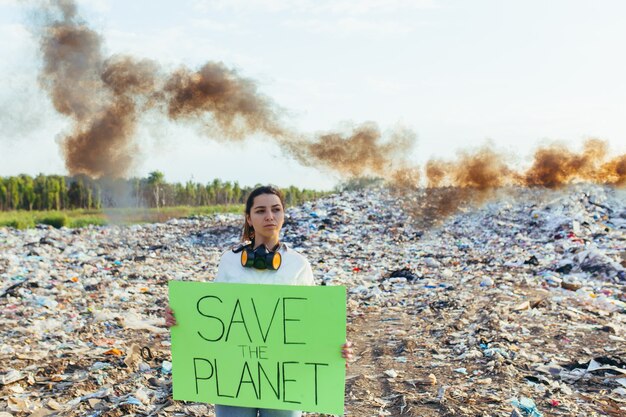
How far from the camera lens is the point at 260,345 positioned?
86.7 inches

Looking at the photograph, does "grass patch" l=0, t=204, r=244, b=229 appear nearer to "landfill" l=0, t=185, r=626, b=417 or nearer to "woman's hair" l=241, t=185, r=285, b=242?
"landfill" l=0, t=185, r=626, b=417

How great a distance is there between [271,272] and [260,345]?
0.95ft

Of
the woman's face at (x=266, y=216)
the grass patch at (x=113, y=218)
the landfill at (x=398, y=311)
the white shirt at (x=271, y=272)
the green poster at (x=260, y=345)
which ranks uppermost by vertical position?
the woman's face at (x=266, y=216)

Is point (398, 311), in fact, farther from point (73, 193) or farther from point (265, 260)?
point (73, 193)

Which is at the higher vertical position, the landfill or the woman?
the woman

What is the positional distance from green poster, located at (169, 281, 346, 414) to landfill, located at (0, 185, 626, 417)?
145 centimetres

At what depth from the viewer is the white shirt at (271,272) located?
2164mm

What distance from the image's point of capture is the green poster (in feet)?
7.02

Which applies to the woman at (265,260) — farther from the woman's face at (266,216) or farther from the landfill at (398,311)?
the landfill at (398,311)

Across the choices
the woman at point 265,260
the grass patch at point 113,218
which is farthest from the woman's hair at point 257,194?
the grass patch at point 113,218

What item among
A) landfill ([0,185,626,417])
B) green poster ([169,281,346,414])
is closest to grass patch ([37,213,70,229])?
landfill ([0,185,626,417])

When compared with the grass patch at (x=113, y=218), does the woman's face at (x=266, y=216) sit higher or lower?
higher

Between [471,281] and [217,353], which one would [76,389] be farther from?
[471,281]

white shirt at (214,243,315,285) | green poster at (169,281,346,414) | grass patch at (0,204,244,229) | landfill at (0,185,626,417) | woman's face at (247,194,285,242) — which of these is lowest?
landfill at (0,185,626,417)
